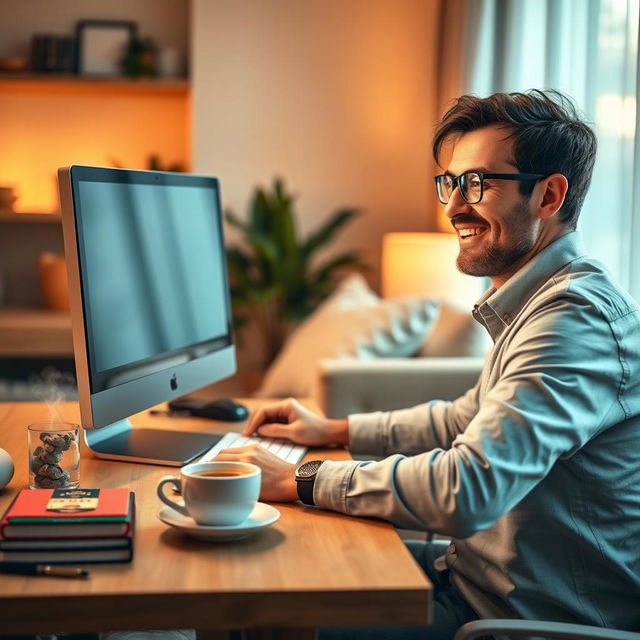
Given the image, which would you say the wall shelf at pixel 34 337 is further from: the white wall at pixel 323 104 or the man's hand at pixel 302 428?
Result: the man's hand at pixel 302 428

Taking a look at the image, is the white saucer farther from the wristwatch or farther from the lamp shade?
the lamp shade

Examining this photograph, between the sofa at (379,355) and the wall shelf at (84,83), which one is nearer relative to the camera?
the sofa at (379,355)

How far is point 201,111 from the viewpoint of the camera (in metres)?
4.51

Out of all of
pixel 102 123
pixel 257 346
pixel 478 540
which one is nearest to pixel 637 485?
pixel 478 540

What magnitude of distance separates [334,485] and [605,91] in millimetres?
1511

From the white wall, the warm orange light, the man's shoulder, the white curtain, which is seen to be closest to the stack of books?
the man's shoulder

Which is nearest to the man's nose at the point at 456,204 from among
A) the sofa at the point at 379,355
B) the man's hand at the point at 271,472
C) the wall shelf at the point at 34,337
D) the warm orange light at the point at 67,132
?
the man's hand at the point at 271,472

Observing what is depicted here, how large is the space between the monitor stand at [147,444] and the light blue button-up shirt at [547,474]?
349mm

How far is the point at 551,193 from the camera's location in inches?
57.6

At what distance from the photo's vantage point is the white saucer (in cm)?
110

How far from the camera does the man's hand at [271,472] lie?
1.29 m

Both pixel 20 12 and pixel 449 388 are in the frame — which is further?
pixel 20 12

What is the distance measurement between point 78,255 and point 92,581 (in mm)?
559

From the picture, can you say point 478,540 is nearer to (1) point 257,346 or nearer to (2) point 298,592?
(2) point 298,592
